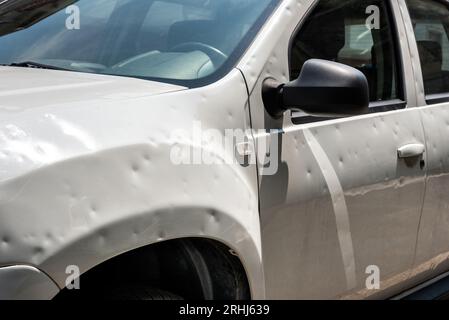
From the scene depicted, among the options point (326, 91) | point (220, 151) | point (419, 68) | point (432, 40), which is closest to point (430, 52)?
point (432, 40)

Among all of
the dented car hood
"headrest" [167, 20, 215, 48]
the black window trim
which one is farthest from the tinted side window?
the dented car hood

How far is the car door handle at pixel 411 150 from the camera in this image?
2.85 metres

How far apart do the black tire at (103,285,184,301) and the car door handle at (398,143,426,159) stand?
1323 millimetres

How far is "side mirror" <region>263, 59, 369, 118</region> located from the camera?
2205mm

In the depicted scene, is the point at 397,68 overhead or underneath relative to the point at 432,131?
overhead

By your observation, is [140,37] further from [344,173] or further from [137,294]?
[137,294]

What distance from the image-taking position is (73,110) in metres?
1.82

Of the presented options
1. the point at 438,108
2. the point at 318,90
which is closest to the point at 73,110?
the point at 318,90

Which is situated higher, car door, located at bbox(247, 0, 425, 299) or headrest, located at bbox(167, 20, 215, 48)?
headrest, located at bbox(167, 20, 215, 48)

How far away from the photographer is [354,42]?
2.95 metres

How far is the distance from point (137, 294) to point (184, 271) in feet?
0.69

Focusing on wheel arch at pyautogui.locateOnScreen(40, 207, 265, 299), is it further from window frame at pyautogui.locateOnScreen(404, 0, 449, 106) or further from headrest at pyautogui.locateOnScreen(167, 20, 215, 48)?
window frame at pyautogui.locateOnScreen(404, 0, 449, 106)

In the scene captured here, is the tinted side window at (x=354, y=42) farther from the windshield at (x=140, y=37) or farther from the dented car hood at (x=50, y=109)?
the dented car hood at (x=50, y=109)

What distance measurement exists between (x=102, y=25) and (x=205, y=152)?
40.1 inches
